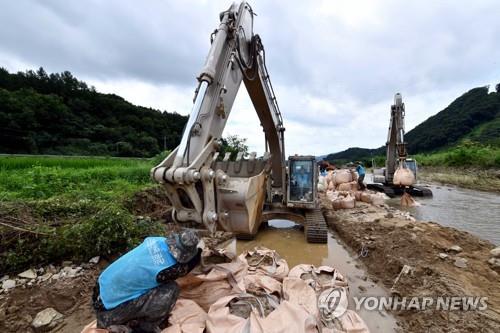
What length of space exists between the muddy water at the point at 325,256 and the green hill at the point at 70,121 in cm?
3291

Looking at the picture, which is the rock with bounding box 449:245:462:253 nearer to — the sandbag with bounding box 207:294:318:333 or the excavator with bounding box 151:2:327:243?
the excavator with bounding box 151:2:327:243

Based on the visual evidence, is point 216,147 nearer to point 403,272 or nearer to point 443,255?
point 403,272

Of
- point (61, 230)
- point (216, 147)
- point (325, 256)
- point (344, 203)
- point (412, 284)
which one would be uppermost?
point (216, 147)

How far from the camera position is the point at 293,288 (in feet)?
9.11

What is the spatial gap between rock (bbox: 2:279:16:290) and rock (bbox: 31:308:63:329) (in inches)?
27.1

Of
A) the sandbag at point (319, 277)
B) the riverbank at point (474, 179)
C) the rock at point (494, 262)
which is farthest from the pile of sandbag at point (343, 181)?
the riverbank at point (474, 179)

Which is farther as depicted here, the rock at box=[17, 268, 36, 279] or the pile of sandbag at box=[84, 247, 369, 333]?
the rock at box=[17, 268, 36, 279]

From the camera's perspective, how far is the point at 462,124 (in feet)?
157

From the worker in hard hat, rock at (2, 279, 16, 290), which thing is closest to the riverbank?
the worker in hard hat

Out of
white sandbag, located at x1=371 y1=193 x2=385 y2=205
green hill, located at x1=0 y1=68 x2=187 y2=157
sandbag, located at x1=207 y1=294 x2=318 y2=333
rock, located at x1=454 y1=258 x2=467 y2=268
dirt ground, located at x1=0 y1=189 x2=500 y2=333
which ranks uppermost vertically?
green hill, located at x1=0 y1=68 x2=187 y2=157

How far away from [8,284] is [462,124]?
208ft

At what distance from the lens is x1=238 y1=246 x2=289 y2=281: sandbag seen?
3.19 meters

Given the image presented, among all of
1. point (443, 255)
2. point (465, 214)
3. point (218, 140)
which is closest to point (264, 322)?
point (218, 140)

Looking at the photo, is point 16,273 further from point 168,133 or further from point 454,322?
point 168,133
